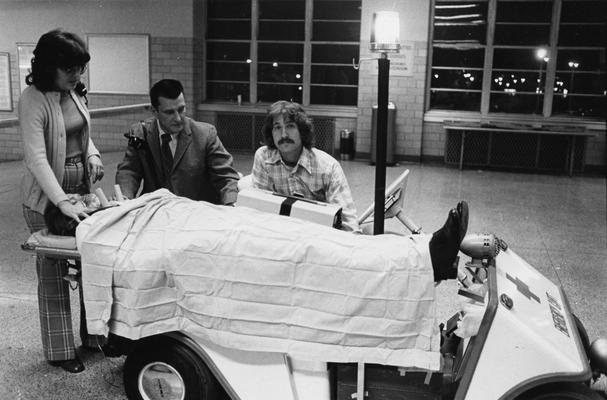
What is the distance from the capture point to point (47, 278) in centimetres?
285

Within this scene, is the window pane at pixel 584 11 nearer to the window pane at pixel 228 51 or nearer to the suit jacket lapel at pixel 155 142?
the window pane at pixel 228 51

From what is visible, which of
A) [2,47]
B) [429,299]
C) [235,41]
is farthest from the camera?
[235,41]

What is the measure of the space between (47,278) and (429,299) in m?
1.78

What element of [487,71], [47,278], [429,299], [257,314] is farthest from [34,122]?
[487,71]

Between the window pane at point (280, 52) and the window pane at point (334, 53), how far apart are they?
30 cm

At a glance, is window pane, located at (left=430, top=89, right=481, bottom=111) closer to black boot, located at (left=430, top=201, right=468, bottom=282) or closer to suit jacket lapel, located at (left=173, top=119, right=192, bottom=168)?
suit jacket lapel, located at (left=173, top=119, right=192, bottom=168)

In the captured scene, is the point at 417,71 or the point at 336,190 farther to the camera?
the point at 417,71

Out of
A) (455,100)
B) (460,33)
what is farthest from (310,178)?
(460,33)

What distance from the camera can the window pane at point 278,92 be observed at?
38.4ft

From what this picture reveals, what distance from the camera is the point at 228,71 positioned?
39.4ft

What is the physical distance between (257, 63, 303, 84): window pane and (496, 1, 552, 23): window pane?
3.66 metres

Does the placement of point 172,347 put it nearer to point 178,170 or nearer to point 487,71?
point 178,170

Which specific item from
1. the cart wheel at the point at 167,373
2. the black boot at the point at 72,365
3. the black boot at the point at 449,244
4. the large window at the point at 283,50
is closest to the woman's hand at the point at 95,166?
the black boot at the point at 72,365

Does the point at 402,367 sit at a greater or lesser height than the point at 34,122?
lesser
